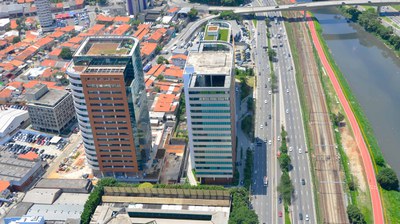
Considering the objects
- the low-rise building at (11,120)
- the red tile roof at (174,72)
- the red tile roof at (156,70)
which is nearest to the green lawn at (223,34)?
the red tile roof at (174,72)

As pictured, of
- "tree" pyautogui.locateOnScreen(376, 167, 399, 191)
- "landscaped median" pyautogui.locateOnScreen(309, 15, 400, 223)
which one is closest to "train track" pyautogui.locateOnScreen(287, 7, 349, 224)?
"landscaped median" pyautogui.locateOnScreen(309, 15, 400, 223)

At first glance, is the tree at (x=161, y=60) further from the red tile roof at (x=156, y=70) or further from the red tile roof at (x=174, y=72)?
the red tile roof at (x=174, y=72)

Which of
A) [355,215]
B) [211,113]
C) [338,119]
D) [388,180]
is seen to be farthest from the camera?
[338,119]

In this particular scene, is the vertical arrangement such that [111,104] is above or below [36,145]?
above

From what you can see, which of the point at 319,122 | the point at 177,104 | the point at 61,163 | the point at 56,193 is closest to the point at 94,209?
the point at 56,193

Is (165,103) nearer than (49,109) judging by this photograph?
No

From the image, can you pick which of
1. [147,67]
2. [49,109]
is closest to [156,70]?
[147,67]

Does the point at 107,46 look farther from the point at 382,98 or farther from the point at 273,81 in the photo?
the point at 382,98
